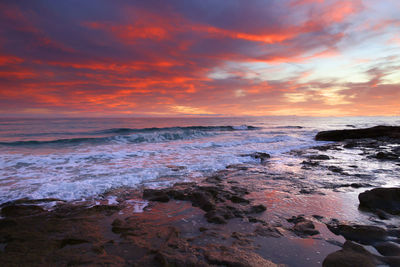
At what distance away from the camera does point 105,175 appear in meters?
7.37

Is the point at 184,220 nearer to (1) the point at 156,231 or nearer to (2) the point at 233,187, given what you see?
(1) the point at 156,231

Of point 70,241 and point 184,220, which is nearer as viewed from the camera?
point 70,241

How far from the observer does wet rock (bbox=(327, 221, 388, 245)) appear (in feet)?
10.5

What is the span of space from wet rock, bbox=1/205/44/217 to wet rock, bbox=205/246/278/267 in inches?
156

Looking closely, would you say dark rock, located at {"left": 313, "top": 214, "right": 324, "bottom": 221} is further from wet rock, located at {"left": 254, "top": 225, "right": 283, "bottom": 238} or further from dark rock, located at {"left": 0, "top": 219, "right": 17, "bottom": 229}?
dark rock, located at {"left": 0, "top": 219, "right": 17, "bottom": 229}

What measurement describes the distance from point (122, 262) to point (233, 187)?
394 cm

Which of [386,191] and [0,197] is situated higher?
[386,191]

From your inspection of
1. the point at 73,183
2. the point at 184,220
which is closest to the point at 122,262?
the point at 184,220

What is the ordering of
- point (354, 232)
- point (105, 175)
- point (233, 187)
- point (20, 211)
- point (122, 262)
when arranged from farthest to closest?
point (105, 175) → point (233, 187) → point (20, 211) → point (354, 232) → point (122, 262)

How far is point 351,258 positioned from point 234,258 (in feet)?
4.92

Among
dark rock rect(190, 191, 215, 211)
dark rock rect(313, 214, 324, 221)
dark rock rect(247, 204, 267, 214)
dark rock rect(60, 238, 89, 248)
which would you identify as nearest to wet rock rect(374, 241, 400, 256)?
dark rock rect(313, 214, 324, 221)

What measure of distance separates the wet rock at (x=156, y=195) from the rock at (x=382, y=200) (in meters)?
4.59

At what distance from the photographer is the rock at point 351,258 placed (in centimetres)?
255

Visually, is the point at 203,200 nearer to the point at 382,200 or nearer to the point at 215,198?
the point at 215,198
